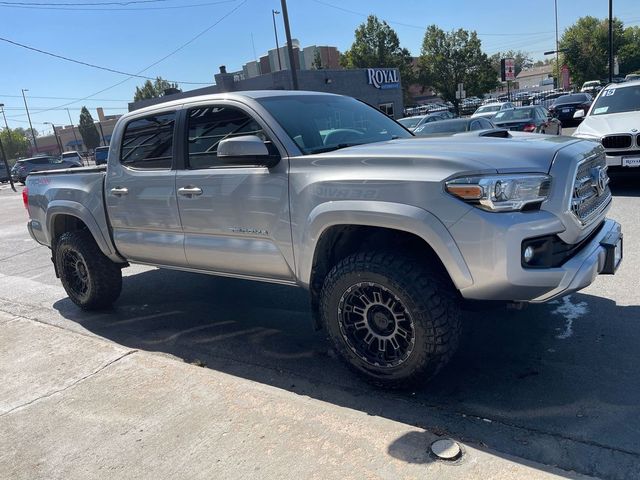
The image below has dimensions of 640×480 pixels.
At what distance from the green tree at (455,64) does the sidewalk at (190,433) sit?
5065cm

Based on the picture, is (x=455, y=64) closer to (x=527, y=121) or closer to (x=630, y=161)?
(x=527, y=121)

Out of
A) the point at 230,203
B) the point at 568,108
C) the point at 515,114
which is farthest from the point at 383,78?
the point at 230,203

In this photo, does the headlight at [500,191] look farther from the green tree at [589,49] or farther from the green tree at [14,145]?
the green tree at [14,145]

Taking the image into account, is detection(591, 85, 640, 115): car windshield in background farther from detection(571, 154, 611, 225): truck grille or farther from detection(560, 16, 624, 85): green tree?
detection(560, 16, 624, 85): green tree

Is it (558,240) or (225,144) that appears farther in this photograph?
(225,144)

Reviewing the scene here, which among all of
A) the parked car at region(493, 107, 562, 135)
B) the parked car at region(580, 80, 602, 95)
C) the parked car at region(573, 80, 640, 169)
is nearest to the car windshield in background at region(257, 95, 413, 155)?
the parked car at region(573, 80, 640, 169)

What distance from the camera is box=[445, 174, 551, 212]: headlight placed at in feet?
9.14

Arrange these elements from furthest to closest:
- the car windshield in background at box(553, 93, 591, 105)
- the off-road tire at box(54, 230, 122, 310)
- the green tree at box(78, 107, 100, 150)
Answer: the green tree at box(78, 107, 100, 150) → the car windshield in background at box(553, 93, 591, 105) → the off-road tire at box(54, 230, 122, 310)

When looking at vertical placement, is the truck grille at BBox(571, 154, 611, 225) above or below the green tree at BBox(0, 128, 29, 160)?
below

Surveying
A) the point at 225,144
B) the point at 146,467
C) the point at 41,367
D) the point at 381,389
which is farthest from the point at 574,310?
the point at 41,367

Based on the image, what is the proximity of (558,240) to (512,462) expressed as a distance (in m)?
1.18

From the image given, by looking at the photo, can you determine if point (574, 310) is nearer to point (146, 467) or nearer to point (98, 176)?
point (146, 467)

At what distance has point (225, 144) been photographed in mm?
3516

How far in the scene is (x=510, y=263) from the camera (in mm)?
2738
